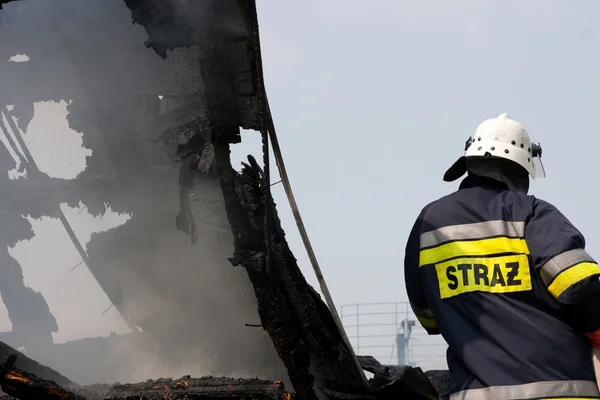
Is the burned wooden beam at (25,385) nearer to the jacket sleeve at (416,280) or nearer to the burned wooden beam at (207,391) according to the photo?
the burned wooden beam at (207,391)

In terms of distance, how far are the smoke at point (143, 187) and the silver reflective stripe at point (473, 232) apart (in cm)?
133

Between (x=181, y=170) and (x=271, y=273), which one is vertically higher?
(x=181, y=170)

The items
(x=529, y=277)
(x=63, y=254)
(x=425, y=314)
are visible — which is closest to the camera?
(x=529, y=277)

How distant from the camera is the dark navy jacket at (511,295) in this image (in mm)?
3076

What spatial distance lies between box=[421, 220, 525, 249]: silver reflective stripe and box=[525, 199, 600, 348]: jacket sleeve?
9cm

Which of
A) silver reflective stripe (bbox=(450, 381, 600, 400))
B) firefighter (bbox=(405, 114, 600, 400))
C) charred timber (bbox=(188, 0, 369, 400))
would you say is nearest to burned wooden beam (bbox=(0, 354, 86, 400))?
charred timber (bbox=(188, 0, 369, 400))

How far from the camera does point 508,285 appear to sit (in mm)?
3236

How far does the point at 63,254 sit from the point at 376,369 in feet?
8.61

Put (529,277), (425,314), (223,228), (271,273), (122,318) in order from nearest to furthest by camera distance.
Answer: (529,277)
(425,314)
(271,273)
(223,228)
(122,318)

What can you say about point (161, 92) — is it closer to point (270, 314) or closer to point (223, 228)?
point (223, 228)

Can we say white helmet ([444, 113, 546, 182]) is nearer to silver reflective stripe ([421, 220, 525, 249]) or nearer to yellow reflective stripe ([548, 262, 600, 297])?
silver reflective stripe ([421, 220, 525, 249])

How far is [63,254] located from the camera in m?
6.06

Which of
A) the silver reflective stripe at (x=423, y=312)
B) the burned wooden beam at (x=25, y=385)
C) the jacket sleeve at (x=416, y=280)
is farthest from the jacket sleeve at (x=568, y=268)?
the burned wooden beam at (x=25, y=385)

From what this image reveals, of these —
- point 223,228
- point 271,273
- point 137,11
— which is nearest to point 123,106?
point 137,11
